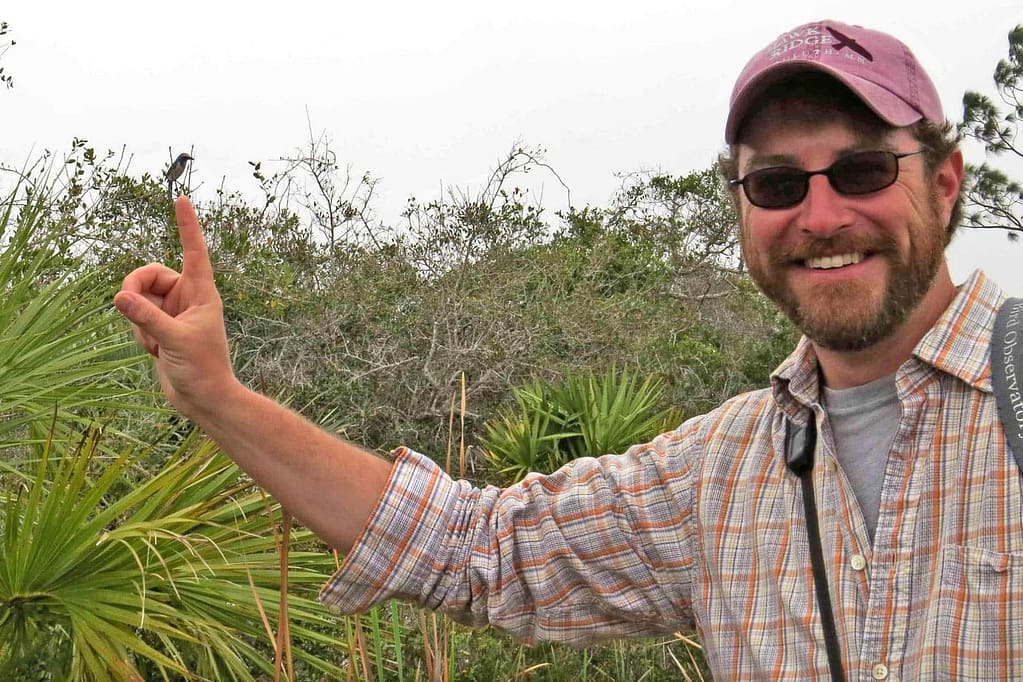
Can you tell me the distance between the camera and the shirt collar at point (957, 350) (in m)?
1.62

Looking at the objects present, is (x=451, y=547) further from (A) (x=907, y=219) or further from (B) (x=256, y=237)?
(B) (x=256, y=237)

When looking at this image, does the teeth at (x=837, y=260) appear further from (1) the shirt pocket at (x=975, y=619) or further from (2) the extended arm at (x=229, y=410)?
(2) the extended arm at (x=229, y=410)

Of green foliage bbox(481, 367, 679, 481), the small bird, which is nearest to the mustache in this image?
green foliage bbox(481, 367, 679, 481)

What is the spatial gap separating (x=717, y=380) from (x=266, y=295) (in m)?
4.60

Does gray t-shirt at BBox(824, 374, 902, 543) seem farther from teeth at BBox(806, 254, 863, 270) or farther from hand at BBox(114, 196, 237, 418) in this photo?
hand at BBox(114, 196, 237, 418)

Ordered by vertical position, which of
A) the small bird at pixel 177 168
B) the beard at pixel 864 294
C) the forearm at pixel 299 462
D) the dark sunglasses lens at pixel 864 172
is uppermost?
the small bird at pixel 177 168

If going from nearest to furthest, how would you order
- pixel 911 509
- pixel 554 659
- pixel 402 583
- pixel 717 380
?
pixel 911 509, pixel 402 583, pixel 554 659, pixel 717 380

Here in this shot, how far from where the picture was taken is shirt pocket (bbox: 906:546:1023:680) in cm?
146

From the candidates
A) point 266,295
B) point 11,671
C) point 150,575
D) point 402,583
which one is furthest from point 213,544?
point 266,295

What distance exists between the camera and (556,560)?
197cm

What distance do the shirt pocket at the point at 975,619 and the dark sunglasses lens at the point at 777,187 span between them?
24.2 inches

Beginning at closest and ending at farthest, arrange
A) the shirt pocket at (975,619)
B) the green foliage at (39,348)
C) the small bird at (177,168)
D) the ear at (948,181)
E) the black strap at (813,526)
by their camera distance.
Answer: the shirt pocket at (975,619) → the black strap at (813,526) → the ear at (948,181) → the green foliage at (39,348) → the small bird at (177,168)

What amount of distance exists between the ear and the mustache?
0.18 m

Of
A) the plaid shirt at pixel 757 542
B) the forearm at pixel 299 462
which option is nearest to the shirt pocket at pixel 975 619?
the plaid shirt at pixel 757 542
